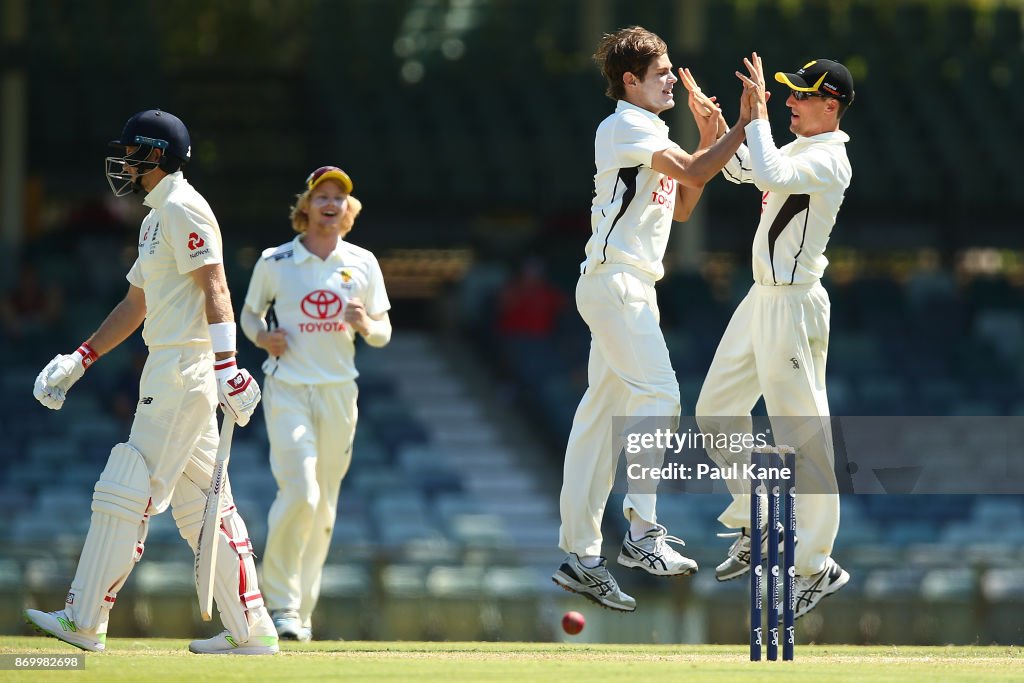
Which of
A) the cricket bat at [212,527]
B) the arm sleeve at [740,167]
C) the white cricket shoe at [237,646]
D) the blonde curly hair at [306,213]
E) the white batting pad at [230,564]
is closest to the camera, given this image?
the cricket bat at [212,527]

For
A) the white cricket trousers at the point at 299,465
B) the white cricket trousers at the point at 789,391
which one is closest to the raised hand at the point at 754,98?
the white cricket trousers at the point at 789,391

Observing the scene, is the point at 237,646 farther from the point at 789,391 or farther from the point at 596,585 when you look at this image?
the point at 789,391

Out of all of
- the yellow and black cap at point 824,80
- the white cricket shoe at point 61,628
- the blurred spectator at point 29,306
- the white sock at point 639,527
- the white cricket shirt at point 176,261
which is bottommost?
the white cricket shoe at point 61,628

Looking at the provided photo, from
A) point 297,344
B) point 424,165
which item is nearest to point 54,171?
point 424,165

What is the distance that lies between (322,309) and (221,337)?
218 centimetres

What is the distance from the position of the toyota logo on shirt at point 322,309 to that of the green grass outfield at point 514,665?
5.42 feet

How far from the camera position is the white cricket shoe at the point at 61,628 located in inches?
277

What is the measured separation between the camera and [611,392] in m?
7.88

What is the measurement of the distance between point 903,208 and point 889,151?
65 cm

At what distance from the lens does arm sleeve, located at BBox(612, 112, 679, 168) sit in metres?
7.60

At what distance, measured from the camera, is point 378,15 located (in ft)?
70.5

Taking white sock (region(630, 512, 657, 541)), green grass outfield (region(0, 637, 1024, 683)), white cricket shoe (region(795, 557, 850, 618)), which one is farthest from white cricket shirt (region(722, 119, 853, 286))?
green grass outfield (region(0, 637, 1024, 683))

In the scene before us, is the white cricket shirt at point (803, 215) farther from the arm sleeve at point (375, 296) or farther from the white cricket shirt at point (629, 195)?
the arm sleeve at point (375, 296)

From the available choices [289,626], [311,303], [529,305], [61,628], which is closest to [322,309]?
[311,303]
